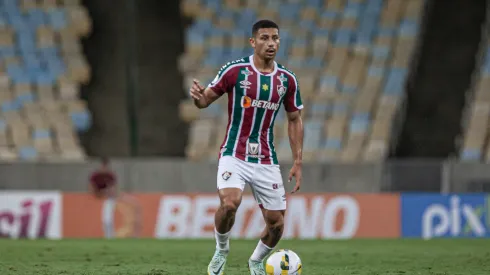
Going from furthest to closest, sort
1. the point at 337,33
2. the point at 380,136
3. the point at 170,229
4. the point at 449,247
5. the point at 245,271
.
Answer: the point at 337,33
the point at 380,136
the point at 170,229
the point at 449,247
the point at 245,271

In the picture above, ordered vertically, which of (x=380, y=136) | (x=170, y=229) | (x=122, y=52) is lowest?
(x=170, y=229)

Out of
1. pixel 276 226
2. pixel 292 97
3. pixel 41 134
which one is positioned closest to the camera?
pixel 276 226

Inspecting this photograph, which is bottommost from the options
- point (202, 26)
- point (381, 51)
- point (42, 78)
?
point (42, 78)

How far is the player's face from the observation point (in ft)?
30.0

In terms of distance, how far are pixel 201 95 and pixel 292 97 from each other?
926 millimetres

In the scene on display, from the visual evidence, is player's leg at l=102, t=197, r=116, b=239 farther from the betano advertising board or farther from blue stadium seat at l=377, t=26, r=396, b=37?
blue stadium seat at l=377, t=26, r=396, b=37

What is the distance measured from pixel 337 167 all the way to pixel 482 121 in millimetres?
3614

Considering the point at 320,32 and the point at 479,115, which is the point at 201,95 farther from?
the point at 320,32

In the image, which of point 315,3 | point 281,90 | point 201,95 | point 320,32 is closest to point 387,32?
point 320,32

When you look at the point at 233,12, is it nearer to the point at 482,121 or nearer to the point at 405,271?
the point at 482,121

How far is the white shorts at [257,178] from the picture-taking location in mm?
9039

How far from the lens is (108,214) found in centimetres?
1922

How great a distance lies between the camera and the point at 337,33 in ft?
79.8

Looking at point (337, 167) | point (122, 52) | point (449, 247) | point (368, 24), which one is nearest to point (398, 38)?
point (368, 24)
